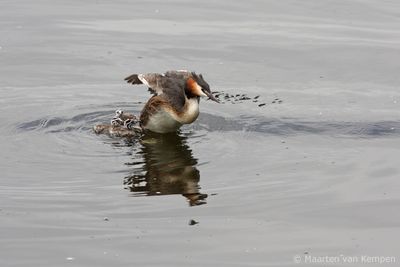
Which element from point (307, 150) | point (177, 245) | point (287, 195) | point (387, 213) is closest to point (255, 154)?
point (307, 150)

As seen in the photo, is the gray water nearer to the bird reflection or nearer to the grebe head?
the bird reflection

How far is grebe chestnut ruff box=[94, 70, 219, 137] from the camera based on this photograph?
1313 centimetres

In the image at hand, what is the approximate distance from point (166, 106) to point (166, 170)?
170cm

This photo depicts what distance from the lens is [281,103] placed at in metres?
14.3

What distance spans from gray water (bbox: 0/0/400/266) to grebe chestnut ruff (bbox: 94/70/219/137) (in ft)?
0.63

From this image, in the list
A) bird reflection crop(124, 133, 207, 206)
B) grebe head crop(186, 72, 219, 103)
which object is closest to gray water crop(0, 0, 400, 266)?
bird reflection crop(124, 133, 207, 206)

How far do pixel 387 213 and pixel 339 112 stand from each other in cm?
411

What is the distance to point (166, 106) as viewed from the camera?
13320mm

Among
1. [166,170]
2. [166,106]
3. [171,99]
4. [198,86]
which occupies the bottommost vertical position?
[166,170]

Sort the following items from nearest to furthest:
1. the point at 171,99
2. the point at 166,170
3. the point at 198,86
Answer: the point at 166,170, the point at 198,86, the point at 171,99

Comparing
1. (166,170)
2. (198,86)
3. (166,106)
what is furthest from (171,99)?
(166,170)

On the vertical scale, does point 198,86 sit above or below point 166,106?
above

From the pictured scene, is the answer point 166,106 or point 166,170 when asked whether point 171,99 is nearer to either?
point 166,106

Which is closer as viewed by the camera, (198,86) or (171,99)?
(198,86)
